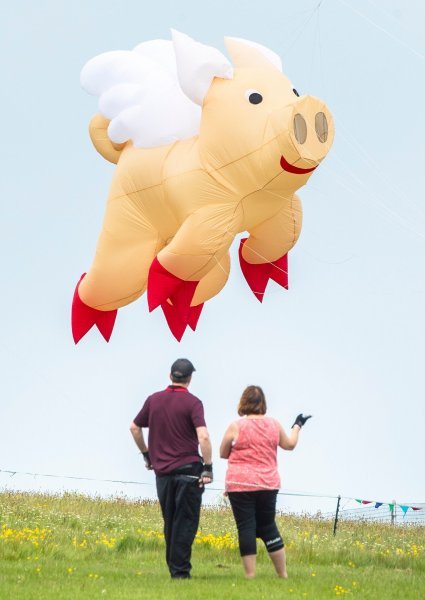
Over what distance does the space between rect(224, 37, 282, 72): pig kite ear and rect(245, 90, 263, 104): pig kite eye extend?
518mm

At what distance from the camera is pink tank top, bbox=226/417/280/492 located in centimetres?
764

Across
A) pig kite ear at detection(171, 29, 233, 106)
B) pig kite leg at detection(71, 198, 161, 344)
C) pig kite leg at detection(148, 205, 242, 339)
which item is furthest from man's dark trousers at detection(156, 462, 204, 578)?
pig kite ear at detection(171, 29, 233, 106)

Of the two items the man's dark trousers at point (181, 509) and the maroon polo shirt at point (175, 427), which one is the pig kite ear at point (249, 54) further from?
the man's dark trousers at point (181, 509)

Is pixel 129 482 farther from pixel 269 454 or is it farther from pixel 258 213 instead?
pixel 269 454

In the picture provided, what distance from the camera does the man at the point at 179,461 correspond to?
7.77m

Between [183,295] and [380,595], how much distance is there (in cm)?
418

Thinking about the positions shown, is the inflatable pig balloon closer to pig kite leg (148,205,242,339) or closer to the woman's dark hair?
pig kite leg (148,205,242,339)

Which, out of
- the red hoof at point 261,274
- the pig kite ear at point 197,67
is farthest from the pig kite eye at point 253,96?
the red hoof at point 261,274

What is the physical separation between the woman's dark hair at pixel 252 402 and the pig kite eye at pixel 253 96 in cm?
341

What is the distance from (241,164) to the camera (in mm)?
9961

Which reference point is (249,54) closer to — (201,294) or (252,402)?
(201,294)

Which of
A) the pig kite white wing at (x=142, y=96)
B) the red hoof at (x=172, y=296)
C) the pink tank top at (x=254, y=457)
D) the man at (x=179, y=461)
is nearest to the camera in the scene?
the pink tank top at (x=254, y=457)

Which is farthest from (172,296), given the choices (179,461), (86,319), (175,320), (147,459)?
(179,461)

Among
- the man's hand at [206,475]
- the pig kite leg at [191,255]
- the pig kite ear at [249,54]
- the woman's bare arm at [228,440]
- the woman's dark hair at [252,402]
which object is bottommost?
the man's hand at [206,475]
